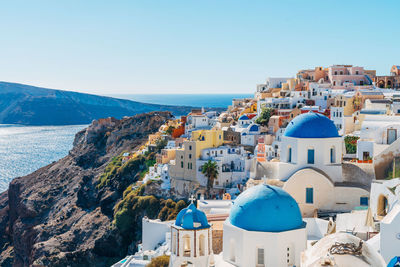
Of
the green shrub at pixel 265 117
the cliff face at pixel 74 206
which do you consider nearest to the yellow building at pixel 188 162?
the green shrub at pixel 265 117

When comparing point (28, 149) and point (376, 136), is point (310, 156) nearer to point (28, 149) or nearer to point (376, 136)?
point (376, 136)

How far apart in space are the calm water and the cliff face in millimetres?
16949

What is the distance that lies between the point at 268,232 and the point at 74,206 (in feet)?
176

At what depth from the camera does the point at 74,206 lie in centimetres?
6475

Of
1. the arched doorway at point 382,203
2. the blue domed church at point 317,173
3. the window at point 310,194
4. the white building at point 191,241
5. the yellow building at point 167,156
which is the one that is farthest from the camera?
the yellow building at point 167,156

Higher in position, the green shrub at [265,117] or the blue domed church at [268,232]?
the green shrub at [265,117]

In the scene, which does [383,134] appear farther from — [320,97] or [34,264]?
[34,264]

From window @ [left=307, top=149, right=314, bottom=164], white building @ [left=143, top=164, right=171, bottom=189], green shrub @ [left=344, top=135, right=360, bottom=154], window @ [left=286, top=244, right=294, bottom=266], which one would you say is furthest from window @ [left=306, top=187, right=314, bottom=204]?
white building @ [left=143, top=164, right=171, bottom=189]

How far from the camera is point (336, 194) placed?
22.1 m

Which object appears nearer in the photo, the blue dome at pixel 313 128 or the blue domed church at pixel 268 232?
the blue domed church at pixel 268 232

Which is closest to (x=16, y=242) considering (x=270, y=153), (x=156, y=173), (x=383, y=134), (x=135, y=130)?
(x=135, y=130)

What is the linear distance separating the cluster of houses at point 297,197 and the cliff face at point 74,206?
1311cm

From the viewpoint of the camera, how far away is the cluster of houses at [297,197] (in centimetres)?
1475

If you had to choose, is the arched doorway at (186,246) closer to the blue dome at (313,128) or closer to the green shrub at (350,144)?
the blue dome at (313,128)
